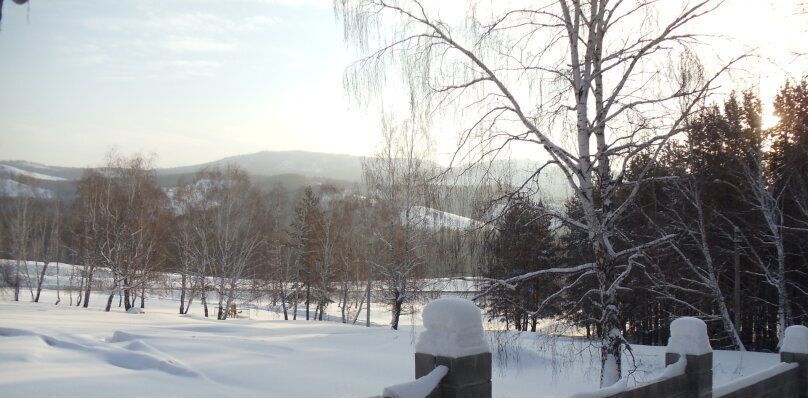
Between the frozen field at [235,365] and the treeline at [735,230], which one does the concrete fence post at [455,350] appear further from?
the treeline at [735,230]

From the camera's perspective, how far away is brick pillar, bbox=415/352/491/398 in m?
3.32

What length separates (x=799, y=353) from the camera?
28.2 feet

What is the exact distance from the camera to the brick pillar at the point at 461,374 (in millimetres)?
3322

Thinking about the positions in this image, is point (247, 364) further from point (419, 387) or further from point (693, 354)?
point (419, 387)

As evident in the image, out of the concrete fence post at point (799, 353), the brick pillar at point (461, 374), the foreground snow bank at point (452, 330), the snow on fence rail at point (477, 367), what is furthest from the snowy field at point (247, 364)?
the foreground snow bank at point (452, 330)

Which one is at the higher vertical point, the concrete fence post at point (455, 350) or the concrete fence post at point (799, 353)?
the concrete fence post at point (455, 350)

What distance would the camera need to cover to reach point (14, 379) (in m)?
8.25

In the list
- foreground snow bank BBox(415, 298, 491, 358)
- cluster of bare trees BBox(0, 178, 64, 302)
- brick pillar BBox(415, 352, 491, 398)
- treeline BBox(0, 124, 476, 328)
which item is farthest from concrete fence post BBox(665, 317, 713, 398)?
cluster of bare trees BBox(0, 178, 64, 302)

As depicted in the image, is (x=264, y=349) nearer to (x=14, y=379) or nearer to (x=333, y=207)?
(x=14, y=379)

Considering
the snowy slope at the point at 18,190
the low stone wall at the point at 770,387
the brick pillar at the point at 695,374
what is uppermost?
the snowy slope at the point at 18,190

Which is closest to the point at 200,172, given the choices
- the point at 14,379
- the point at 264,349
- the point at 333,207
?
the point at 333,207

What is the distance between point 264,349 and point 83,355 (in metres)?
4.47

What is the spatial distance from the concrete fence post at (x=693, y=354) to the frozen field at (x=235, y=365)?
1.38 feet

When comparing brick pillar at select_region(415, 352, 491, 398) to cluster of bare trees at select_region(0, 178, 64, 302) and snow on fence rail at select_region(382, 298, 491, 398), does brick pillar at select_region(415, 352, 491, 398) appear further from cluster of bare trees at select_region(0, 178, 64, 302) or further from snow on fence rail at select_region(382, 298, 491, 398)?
cluster of bare trees at select_region(0, 178, 64, 302)
